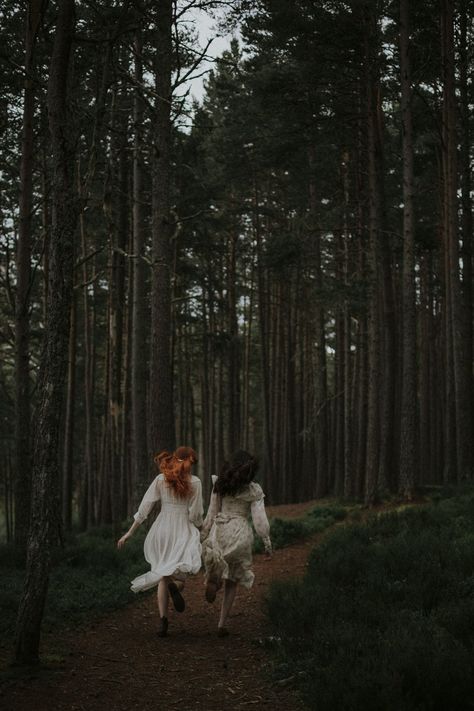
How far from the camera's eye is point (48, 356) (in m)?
6.19

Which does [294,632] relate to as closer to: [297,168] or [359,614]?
[359,614]

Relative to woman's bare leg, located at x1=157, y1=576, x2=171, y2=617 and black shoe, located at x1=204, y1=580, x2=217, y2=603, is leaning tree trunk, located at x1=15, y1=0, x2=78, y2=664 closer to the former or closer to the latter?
woman's bare leg, located at x1=157, y1=576, x2=171, y2=617

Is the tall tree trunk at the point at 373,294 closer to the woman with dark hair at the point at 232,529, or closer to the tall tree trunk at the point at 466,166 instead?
the tall tree trunk at the point at 466,166

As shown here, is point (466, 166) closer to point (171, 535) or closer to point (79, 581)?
point (171, 535)

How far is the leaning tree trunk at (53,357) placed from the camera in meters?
5.91

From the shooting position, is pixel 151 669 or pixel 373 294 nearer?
pixel 151 669

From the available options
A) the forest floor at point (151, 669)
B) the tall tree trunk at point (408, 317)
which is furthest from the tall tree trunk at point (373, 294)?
the forest floor at point (151, 669)

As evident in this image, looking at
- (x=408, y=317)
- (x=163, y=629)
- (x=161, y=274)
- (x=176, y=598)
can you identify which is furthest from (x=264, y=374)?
(x=163, y=629)

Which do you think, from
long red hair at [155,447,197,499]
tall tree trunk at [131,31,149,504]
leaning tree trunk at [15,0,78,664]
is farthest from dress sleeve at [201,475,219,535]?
tall tree trunk at [131,31,149,504]

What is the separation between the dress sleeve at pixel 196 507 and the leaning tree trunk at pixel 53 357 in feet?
7.03

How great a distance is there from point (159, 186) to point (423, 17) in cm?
984

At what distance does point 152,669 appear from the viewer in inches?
248

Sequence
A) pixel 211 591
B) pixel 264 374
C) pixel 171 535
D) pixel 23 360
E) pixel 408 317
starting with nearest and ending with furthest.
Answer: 1. pixel 211 591
2. pixel 171 535
3. pixel 23 360
4. pixel 408 317
5. pixel 264 374

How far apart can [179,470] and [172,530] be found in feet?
2.32
